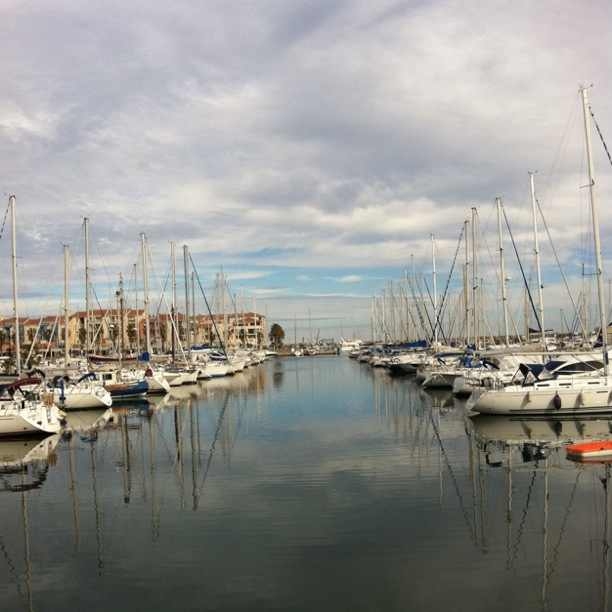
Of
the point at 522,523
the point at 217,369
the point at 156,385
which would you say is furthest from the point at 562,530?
the point at 217,369

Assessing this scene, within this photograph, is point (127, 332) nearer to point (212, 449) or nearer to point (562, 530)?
point (212, 449)

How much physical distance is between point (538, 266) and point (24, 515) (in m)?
31.2

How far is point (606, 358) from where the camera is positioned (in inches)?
1137

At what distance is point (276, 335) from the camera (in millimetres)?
177000

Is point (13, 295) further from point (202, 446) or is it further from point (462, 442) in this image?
point (462, 442)

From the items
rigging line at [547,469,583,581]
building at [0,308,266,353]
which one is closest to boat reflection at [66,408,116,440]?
rigging line at [547,469,583,581]

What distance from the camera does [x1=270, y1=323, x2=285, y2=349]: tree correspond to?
575 ft

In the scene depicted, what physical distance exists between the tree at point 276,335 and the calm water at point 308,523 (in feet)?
485

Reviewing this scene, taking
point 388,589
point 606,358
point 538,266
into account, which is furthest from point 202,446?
point 538,266

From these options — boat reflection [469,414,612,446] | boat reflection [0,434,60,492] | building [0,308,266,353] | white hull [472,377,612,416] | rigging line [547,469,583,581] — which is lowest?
rigging line [547,469,583,581]

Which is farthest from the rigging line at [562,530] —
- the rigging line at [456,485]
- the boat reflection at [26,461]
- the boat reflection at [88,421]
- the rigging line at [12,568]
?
the boat reflection at [88,421]

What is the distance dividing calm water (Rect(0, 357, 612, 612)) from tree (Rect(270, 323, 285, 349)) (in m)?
148

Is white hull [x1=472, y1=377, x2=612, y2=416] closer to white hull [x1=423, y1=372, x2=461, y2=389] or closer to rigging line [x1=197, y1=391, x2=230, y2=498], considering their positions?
rigging line [x1=197, y1=391, x2=230, y2=498]

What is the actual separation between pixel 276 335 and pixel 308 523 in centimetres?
16277
